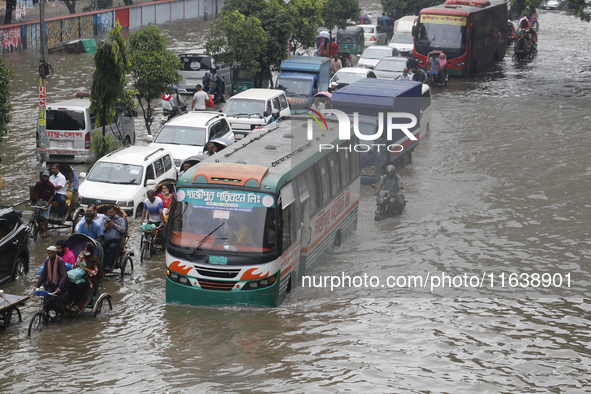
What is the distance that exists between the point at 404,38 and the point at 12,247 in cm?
3303

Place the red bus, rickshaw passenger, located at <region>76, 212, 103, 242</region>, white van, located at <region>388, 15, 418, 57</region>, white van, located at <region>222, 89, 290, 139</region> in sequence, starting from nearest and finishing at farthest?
1. rickshaw passenger, located at <region>76, 212, 103, 242</region>
2. white van, located at <region>222, 89, 290, 139</region>
3. the red bus
4. white van, located at <region>388, 15, 418, 57</region>

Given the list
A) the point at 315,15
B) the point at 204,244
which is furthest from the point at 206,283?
the point at 315,15

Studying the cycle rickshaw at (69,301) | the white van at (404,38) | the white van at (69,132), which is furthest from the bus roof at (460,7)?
the cycle rickshaw at (69,301)

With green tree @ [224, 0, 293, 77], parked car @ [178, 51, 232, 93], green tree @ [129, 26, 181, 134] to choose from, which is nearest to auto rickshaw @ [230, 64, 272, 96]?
green tree @ [224, 0, 293, 77]

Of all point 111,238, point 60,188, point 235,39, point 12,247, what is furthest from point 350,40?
point 12,247

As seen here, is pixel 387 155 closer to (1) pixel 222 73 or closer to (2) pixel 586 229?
(2) pixel 586 229

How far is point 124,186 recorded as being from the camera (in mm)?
17094

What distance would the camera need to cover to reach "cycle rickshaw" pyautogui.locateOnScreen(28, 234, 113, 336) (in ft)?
36.6

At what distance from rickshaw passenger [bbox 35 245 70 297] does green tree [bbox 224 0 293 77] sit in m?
21.9

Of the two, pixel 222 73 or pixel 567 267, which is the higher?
pixel 222 73

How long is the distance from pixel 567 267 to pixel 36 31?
35382mm

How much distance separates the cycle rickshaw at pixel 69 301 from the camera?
36.6 feet

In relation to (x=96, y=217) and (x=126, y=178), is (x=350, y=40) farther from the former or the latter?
(x=96, y=217)

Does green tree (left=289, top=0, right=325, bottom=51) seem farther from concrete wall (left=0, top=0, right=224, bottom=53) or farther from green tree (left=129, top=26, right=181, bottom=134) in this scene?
concrete wall (left=0, top=0, right=224, bottom=53)
